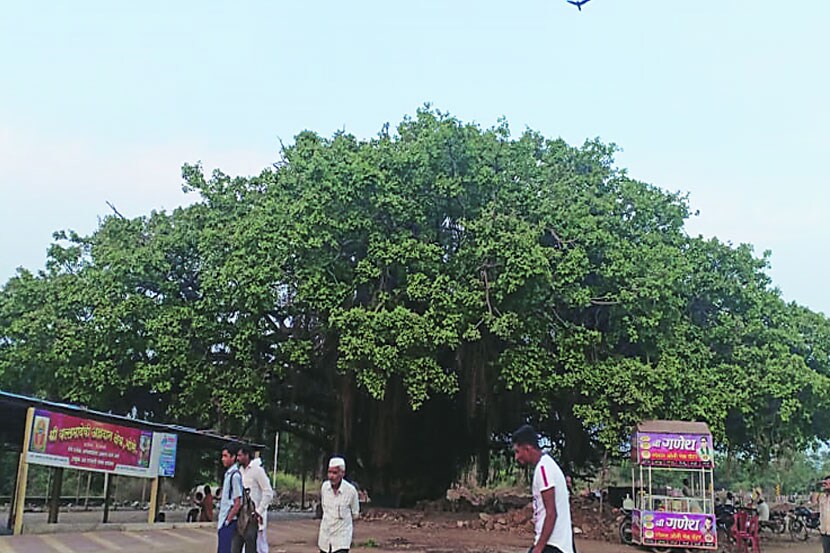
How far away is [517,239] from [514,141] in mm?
3553

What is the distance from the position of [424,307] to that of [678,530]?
22.3 feet

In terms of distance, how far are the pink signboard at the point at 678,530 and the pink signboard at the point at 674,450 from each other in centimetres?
95

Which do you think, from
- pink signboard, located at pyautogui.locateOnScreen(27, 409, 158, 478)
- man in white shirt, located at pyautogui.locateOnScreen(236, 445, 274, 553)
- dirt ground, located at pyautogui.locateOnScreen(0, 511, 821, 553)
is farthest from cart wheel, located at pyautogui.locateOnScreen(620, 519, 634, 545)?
man in white shirt, located at pyautogui.locateOnScreen(236, 445, 274, 553)

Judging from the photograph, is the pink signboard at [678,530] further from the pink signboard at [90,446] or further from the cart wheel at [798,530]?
the pink signboard at [90,446]

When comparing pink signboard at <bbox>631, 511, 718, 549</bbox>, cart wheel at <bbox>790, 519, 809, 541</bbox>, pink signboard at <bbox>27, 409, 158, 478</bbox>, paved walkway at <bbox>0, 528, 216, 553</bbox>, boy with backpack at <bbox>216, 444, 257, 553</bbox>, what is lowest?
cart wheel at <bbox>790, 519, 809, 541</bbox>

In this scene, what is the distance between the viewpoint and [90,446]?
1362 centimetres

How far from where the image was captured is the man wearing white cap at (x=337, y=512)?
21.2 ft

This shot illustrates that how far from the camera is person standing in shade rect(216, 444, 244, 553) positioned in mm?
7246

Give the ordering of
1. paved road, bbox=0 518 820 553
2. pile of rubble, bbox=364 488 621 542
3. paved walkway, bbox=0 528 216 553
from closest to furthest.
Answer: paved walkway, bbox=0 528 216 553 < paved road, bbox=0 518 820 553 < pile of rubble, bbox=364 488 621 542

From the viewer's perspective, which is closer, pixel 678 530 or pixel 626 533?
pixel 678 530

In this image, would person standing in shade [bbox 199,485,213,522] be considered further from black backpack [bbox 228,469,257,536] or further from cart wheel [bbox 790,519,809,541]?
cart wheel [bbox 790,519,809,541]

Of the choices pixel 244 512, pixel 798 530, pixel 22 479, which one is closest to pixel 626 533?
pixel 798 530

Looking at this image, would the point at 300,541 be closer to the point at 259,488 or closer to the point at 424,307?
the point at 424,307

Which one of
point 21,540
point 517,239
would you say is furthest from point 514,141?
point 21,540
